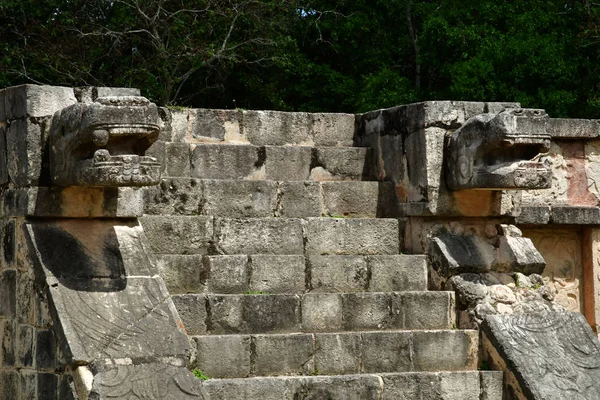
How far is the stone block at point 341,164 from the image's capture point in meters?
9.43

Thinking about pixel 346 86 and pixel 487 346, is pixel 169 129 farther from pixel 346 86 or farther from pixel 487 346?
pixel 346 86

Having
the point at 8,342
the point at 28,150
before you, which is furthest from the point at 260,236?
the point at 8,342

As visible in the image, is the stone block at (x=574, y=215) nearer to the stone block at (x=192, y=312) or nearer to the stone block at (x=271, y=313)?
the stone block at (x=271, y=313)

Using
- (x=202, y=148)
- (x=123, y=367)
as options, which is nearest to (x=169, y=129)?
(x=202, y=148)

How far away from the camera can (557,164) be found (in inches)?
384

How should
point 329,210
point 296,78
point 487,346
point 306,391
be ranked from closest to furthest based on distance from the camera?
point 306,391, point 487,346, point 329,210, point 296,78

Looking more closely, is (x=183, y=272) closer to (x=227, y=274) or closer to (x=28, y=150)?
(x=227, y=274)

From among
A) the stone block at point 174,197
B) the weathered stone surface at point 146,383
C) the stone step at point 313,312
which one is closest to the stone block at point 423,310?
the stone step at point 313,312

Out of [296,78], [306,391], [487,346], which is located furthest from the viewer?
[296,78]

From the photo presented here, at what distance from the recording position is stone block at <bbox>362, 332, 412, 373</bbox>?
794 cm

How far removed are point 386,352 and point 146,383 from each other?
178 cm

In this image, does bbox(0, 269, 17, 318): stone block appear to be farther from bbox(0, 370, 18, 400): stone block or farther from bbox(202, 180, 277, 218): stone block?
bbox(202, 180, 277, 218): stone block

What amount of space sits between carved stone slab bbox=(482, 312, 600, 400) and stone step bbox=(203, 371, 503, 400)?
0.21 m

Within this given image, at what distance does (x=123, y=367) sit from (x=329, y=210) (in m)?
2.62
